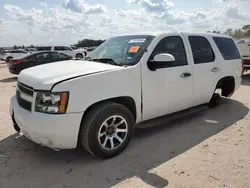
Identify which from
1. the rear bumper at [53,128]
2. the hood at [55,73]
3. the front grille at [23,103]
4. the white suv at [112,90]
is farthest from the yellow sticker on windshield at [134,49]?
the front grille at [23,103]

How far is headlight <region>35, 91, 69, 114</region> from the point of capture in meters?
3.16

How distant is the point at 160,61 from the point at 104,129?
52.9 inches

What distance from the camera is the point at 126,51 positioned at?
423 centimetres

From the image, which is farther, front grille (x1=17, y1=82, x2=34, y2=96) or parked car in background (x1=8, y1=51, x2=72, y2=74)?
parked car in background (x1=8, y1=51, x2=72, y2=74)

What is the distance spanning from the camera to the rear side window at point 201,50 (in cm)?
489

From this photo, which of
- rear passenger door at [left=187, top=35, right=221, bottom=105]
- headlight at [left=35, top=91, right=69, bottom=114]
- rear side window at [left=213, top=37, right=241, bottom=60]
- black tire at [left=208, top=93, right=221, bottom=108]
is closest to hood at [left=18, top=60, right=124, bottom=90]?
headlight at [left=35, top=91, right=69, bottom=114]

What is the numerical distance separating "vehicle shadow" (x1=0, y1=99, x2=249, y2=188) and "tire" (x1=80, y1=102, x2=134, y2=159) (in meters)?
0.15

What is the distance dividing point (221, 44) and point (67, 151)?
3998 mm

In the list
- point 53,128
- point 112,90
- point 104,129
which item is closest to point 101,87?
point 112,90

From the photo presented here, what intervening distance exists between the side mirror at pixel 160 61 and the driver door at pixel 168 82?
26 millimetres

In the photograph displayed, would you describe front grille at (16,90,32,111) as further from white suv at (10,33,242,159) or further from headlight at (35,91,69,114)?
headlight at (35,91,69,114)

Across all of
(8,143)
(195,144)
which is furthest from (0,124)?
(195,144)

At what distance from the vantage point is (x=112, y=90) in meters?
3.58

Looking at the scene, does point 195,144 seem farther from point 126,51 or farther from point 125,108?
point 126,51
